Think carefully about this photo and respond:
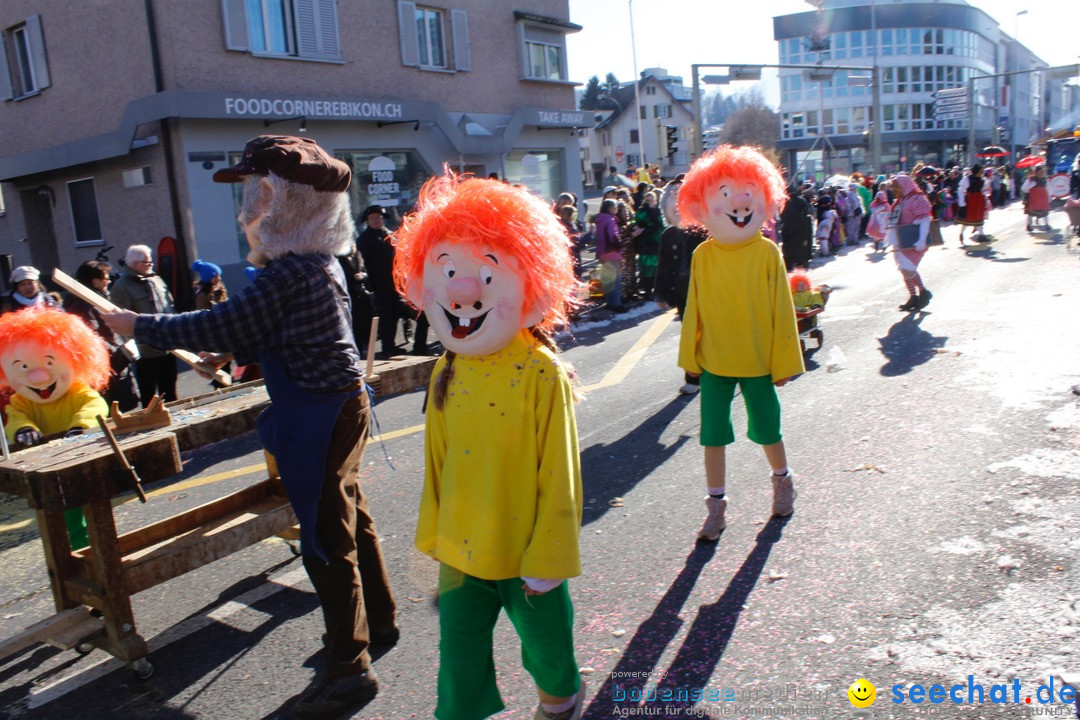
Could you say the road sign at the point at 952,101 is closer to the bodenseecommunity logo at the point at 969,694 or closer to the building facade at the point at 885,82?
the building facade at the point at 885,82

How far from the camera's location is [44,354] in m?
4.10

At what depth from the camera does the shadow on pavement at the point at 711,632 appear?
3.11 meters

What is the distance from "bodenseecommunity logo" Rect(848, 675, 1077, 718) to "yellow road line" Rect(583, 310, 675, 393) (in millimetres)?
4692

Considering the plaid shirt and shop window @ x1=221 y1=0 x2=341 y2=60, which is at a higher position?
shop window @ x1=221 y1=0 x2=341 y2=60

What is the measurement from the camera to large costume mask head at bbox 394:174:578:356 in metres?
2.48

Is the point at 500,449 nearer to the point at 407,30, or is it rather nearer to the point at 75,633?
the point at 75,633

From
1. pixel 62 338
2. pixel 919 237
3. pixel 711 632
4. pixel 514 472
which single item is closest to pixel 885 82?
pixel 919 237

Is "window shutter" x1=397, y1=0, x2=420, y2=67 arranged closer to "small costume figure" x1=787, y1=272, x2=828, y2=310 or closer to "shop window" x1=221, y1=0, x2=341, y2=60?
"shop window" x1=221, y1=0, x2=341, y2=60

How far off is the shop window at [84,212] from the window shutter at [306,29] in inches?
195

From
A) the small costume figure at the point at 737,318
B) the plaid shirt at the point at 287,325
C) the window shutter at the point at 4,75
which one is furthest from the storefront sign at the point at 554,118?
the plaid shirt at the point at 287,325

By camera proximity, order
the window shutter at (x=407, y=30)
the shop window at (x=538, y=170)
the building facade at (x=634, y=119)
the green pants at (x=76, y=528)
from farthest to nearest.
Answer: the building facade at (x=634, y=119)
the shop window at (x=538, y=170)
the window shutter at (x=407, y=30)
the green pants at (x=76, y=528)

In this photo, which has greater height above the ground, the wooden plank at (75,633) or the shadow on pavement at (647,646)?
the wooden plank at (75,633)

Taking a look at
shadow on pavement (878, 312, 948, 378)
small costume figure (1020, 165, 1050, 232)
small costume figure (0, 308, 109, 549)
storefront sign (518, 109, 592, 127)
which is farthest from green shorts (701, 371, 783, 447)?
small costume figure (1020, 165, 1050, 232)

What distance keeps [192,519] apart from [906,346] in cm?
719
